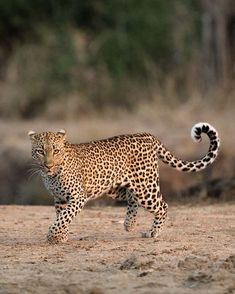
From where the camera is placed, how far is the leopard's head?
34.5 ft

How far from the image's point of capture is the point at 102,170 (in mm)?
10891

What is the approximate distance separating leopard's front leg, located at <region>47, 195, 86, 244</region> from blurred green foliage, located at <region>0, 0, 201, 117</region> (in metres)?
17.3

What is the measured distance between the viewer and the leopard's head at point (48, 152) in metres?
10.5

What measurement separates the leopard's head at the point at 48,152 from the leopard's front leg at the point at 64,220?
13.4 inches

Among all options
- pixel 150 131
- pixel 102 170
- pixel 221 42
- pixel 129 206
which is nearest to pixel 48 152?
pixel 102 170

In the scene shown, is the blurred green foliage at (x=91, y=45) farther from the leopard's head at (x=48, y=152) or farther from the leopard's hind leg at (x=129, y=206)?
the leopard's head at (x=48, y=152)

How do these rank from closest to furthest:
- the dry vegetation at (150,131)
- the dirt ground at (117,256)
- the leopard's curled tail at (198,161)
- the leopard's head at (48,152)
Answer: the dirt ground at (117,256), the leopard's head at (48,152), the leopard's curled tail at (198,161), the dry vegetation at (150,131)

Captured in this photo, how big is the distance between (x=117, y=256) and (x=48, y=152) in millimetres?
1327

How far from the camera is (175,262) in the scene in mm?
9414

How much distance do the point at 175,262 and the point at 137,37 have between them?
2028 centimetres

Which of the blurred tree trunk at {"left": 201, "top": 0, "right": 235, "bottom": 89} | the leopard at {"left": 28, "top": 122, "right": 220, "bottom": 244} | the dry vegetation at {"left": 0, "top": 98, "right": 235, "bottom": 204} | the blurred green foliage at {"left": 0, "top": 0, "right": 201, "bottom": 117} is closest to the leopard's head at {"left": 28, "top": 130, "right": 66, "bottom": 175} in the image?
the leopard at {"left": 28, "top": 122, "right": 220, "bottom": 244}

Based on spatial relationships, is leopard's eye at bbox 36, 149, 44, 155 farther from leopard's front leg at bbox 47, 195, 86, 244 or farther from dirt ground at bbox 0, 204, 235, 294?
dirt ground at bbox 0, 204, 235, 294

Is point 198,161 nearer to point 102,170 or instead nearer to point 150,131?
point 102,170

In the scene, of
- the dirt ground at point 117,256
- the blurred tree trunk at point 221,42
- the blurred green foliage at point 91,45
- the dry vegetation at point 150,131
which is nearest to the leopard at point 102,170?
the dirt ground at point 117,256
